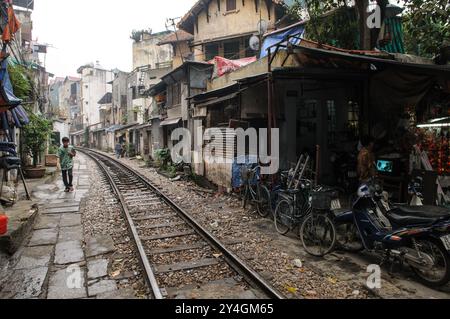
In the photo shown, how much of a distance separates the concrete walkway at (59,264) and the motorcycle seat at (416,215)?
14.4ft

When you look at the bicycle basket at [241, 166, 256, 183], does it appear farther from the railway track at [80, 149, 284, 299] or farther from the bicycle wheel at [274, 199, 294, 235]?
the railway track at [80, 149, 284, 299]

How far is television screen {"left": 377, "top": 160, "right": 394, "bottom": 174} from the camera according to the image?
8664mm

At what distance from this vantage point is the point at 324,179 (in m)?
11.9

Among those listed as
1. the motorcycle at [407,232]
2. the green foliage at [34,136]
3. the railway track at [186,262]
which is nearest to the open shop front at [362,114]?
the motorcycle at [407,232]

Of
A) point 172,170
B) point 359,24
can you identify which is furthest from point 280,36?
point 172,170

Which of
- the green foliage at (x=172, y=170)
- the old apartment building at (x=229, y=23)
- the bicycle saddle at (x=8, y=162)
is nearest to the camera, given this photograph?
the bicycle saddle at (x=8, y=162)

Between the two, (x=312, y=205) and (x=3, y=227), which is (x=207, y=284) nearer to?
(x=312, y=205)

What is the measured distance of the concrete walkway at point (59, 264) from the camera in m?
5.02

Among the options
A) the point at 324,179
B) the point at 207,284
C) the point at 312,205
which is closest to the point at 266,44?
the point at 324,179

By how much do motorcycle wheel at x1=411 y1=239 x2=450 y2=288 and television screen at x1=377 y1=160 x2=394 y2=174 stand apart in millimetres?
4016

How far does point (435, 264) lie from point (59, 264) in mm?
6012

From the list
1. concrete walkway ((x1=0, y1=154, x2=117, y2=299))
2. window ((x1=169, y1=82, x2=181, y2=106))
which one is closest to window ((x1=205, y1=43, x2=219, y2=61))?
window ((x1=169, y1=82, x2=181, y2=106))

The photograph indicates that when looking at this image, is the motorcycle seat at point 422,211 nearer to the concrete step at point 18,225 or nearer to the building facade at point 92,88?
the concrete step at point 18,225

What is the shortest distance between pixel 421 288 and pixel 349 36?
9209mm
